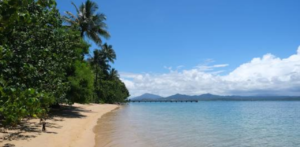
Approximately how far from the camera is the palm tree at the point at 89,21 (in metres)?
31.7

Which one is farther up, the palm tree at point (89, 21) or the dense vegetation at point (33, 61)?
the palm tree at point (89, 21)

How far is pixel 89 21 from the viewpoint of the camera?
104ft

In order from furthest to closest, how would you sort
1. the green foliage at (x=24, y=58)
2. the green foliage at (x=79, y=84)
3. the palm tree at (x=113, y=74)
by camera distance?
the palm tree at (x=113, y=74)
the green foliage at (x=79, y=84)
the green foliage at (x=24, y=58)

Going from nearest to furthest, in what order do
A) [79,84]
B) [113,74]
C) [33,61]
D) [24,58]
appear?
[24,58] < [33,61] < [79,84] < [113,74]

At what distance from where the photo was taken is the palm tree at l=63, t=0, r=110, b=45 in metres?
31.7

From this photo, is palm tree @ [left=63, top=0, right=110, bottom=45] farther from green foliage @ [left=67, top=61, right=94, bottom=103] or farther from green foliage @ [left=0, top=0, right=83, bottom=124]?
green foliage @ [left=0, top=0, right=83, bottom=124]

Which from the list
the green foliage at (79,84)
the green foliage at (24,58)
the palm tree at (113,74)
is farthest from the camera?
the palm tree at (113,74)

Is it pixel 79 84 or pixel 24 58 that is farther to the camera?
pixel 79 84

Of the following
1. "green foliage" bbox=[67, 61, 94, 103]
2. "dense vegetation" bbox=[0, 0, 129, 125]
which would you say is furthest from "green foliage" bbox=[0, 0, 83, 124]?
"green foliage" bbox=[67, 61, 94, 103]

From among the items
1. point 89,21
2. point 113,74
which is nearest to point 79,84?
point 89,21

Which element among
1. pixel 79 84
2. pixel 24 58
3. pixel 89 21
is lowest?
pixel 24 58

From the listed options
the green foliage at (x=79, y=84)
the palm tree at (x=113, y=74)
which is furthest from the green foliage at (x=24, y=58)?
the palm tree at (x=113, y=74)

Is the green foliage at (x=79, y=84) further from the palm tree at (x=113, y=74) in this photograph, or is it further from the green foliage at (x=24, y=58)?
the palm tree at (x=113, y=74)

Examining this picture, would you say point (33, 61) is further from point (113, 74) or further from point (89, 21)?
point (113, 74)
